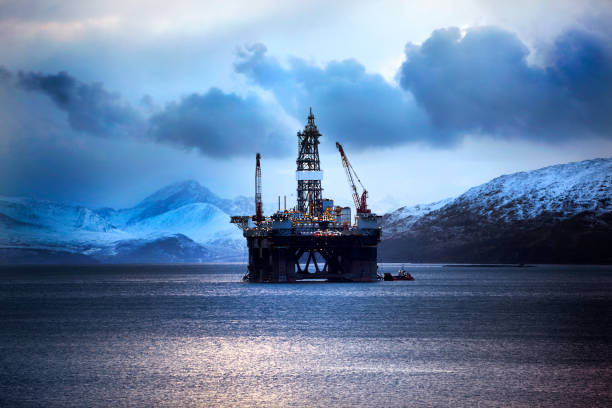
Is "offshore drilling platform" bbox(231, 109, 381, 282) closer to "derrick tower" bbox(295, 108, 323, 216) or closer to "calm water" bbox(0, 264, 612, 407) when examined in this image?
"derrick tower" bbox(295, 108, 323, 216)

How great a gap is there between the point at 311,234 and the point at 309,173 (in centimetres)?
1996

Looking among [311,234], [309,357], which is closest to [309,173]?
[311,234]

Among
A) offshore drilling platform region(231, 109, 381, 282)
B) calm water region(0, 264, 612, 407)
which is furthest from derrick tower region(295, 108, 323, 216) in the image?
calm water region(0, 264, 612, 407)

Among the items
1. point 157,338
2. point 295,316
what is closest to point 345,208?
point 295,316

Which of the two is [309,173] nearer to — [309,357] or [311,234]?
[311,234]

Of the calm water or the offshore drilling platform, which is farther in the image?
the offshore drilling platform

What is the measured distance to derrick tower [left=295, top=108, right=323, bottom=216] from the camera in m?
152

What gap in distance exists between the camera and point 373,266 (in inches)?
5906

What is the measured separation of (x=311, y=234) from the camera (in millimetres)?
138375

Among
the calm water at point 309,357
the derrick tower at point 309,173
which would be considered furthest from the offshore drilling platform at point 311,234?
the calm water at point 309,357

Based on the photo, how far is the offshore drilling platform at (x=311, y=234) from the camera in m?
137

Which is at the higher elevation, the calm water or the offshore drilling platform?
the offshore drilling platform

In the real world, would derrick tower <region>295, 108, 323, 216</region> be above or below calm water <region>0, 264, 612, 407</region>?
above

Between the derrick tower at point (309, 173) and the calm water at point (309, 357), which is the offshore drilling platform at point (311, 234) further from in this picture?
the calm water at point (309, 357)
